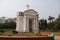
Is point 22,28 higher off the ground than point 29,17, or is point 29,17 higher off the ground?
point 29,17

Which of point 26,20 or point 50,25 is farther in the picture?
point 50,25

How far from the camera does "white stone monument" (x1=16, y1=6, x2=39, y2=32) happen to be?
39.6 metres

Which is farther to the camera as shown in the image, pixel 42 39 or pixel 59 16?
pixel 59 16

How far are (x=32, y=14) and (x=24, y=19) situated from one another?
9.19 feet

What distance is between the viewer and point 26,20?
1585 inches

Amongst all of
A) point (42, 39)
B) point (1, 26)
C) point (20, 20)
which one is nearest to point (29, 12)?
point (20, 20)

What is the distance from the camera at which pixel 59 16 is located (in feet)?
209

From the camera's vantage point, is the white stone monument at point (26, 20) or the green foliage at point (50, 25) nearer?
the white stone monument at point (26, 20)

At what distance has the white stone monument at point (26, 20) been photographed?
39.6m

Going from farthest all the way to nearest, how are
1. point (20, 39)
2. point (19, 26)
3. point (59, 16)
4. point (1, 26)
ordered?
point (59, 16) < point (1, 26) < point (19, 26) < point (20, 39)

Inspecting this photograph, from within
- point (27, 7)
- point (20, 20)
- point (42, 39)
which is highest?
point (27, 7)

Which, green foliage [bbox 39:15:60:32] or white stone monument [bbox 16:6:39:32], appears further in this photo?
green foliage [bbox 39:15:60:32]

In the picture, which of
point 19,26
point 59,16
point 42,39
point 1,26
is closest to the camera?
point 42,39

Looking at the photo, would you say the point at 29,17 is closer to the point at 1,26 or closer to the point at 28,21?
the point at 28,21
